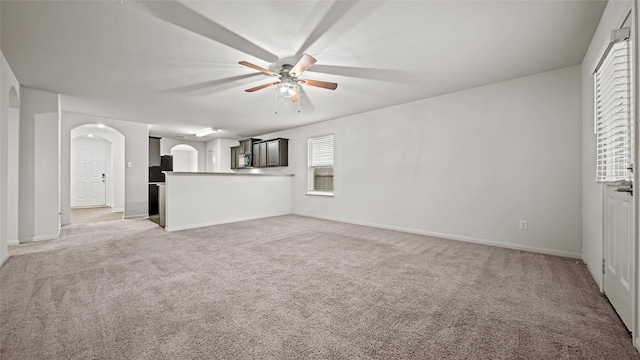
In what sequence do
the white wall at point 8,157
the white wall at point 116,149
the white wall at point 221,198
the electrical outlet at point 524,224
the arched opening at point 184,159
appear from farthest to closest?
the arched opening at point 184,159
the white wall at point 116,149
the white wall at point 221,198
the electrical outlet at point 524,224
the white wall at point 8,157

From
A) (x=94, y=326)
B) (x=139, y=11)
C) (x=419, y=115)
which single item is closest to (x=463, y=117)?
(x=419, y=115)

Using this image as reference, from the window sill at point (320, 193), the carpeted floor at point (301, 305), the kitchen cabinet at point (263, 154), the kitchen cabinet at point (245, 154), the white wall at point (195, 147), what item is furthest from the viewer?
the white wall at point (195, 147)

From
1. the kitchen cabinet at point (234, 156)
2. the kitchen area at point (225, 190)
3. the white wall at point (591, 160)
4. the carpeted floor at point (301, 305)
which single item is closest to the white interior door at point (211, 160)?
the kitchen cabinet at point (234, 156)

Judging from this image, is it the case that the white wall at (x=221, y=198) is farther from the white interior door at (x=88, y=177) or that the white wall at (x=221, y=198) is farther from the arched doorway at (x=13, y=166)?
the white interior door at (x=88, y=177)

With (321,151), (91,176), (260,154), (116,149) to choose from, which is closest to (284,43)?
(321,151)

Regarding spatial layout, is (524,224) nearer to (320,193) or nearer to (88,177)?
(320,193)

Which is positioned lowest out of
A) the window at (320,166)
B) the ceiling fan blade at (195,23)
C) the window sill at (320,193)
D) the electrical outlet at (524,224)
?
the electrical outlet at (524,224)

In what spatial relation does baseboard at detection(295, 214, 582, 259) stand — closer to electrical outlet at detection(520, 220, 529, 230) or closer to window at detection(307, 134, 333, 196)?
electrical outlet at detection(520, 220, 529, 230)

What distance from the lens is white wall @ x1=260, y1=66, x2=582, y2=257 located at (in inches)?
123

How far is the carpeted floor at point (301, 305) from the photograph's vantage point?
4.65 feet

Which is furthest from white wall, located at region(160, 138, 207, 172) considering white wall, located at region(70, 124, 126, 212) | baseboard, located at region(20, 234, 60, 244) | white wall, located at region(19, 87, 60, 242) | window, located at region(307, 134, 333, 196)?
window, located at region(307, 134, 333, 196)

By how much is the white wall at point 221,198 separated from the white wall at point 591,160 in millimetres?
5601

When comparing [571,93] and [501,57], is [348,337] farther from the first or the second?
[571,93]

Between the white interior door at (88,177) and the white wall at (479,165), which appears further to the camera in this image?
the white interior door at (88,177)
